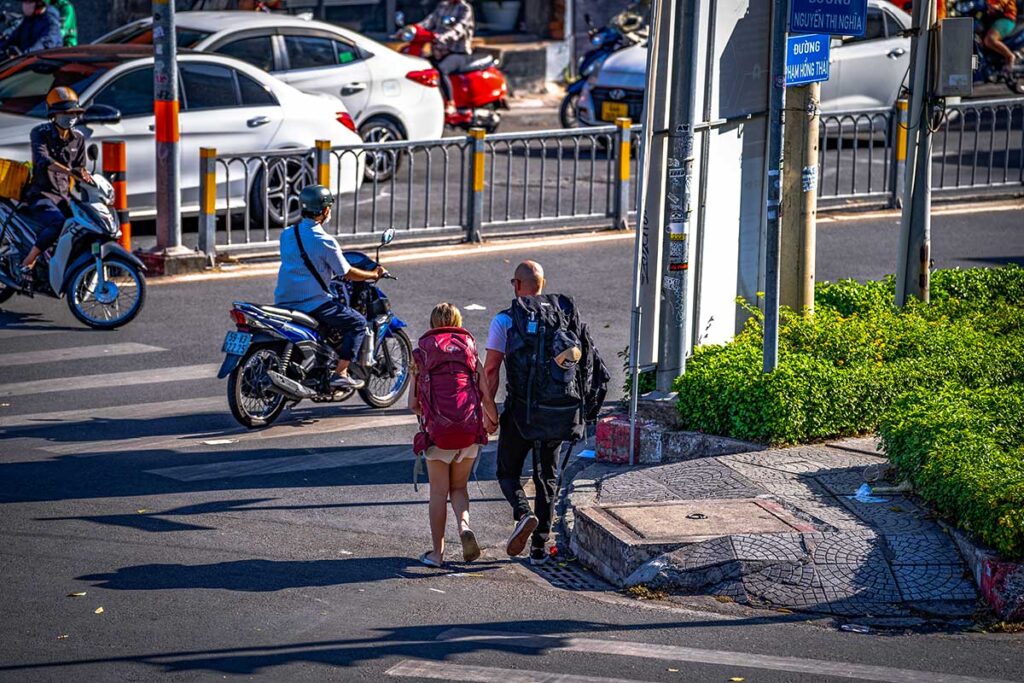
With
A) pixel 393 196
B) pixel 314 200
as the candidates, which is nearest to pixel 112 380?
pixel 314 200

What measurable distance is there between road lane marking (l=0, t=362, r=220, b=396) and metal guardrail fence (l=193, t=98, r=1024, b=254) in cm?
331

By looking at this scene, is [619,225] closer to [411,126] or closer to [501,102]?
[411,126]

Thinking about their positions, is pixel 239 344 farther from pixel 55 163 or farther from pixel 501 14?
pixel 501 14

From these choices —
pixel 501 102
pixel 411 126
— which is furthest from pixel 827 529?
pixel 501 102

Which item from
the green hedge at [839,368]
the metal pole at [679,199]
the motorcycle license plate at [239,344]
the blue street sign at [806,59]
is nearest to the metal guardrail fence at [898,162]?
the green hedge at [839,368]

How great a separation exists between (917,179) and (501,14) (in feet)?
55.8

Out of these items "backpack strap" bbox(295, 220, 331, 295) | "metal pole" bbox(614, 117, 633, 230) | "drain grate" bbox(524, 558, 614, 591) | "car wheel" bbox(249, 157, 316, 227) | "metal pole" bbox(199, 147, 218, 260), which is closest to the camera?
"drain grate" bbox(524, 558, 614, 591)

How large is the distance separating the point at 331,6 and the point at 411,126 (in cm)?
768

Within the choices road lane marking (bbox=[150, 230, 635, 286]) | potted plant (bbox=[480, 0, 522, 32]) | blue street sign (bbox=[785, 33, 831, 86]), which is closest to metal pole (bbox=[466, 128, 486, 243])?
road lane marking (bbox=[150, 230, 635, 286])

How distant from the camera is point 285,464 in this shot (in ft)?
31.5

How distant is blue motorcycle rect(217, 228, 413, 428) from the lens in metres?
10.0

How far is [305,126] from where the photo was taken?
1627cm

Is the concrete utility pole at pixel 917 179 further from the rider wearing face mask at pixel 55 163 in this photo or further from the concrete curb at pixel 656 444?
the rider wearing face mask at pixel 55 163

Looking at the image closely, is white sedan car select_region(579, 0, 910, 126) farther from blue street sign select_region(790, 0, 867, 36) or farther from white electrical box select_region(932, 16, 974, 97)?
blue street sign select_region(790, 0, 867, 36)
